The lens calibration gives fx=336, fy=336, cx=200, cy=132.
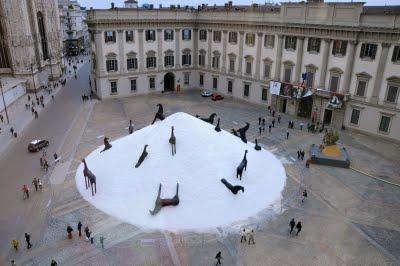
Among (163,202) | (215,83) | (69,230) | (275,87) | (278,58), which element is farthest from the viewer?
(215,83)

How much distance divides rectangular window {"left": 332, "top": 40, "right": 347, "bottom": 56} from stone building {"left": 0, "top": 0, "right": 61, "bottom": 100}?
152 ft

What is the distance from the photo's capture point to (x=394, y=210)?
2594 centimetres

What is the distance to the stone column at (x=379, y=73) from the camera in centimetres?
3712

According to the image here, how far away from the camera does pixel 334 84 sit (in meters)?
42.7

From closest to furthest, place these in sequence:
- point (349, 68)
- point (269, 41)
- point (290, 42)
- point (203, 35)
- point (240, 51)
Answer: point (349, 68) → point (290, 42) → point (269, 41) → point (240, 51) → point (203, 35)

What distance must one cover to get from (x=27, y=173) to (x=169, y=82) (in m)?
35.1

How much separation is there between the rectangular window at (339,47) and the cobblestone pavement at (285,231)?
13.1 metres

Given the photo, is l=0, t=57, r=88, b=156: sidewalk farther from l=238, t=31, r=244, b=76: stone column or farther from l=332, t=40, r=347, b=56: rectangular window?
l=332, t=40, r=347, b=56: rectangular window

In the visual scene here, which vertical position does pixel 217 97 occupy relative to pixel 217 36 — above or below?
below

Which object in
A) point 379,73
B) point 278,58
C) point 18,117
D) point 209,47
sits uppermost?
point 209,47

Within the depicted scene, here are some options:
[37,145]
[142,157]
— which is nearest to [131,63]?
[37,145]

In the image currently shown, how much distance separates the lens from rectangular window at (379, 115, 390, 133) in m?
39.2

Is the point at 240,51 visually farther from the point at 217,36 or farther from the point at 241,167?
the point at 241,167

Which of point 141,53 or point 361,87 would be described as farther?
point 141,53
